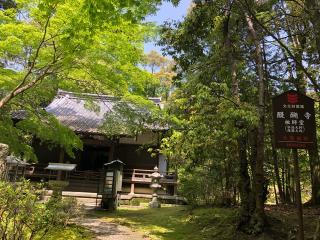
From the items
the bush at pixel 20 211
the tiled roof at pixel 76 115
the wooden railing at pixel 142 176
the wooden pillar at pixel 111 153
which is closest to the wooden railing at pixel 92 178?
the wooden railing at pixel 142 176

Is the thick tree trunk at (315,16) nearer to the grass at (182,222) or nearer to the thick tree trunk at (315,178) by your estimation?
the grass at (182,222)

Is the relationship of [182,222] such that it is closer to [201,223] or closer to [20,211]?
[201,223]

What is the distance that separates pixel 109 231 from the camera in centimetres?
1072

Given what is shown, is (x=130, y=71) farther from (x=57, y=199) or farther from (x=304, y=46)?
(x=304, y=46)

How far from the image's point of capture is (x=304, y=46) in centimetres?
1209

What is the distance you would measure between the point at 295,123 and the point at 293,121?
59 millimetres

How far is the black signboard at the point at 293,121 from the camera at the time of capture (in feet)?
24.8

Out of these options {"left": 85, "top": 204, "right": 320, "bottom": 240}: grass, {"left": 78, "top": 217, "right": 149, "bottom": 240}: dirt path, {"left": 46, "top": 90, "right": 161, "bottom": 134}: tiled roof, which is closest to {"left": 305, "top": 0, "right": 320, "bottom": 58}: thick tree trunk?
{"left": 85, "top": 204, "right": 320, "bottom": 240}: grass

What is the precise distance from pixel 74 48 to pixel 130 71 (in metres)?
→ 2.28

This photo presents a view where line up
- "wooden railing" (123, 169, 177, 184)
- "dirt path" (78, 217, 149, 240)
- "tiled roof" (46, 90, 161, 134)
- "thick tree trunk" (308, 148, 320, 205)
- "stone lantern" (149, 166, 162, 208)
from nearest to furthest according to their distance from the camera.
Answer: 1. "dirt path" (78, 217, 149, 240)
2. "thick tree trunk" (308, 148, 320, 205)
3. "stone lantern" (149, 166, 162, 208)
4. "wooden railing" (123, 169, 177, 184)
5. "tiled roof" (46, 90, 161, 134)

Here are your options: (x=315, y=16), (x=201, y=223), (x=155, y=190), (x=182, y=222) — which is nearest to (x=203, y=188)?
(x=182, y=222)

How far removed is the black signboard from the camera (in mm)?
7570

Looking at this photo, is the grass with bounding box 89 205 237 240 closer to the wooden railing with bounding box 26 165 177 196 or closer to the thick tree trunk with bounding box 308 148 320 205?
the thick tree trunk with bounding box 308 148 320 205

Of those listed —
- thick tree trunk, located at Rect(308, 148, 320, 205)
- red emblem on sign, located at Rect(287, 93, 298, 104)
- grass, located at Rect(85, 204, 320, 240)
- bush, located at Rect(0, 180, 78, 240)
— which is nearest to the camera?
bush, located at Rect(0, 180, 78, 240)
